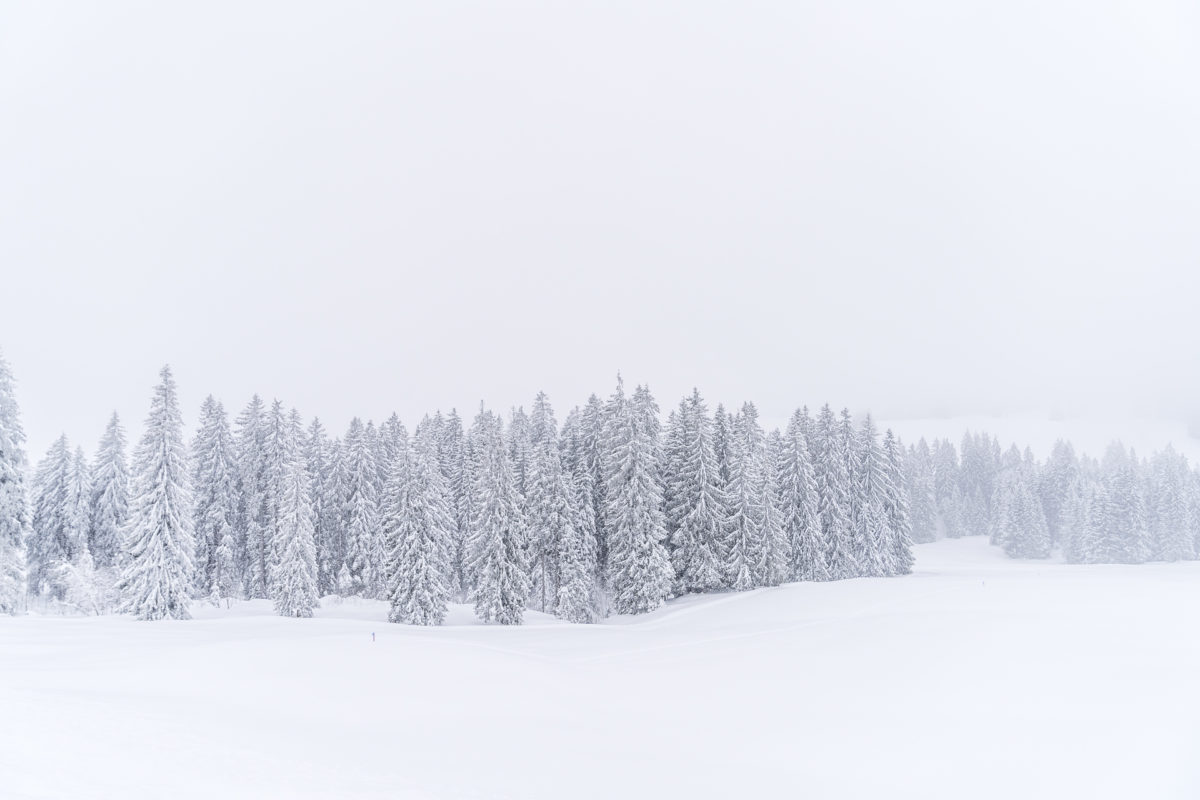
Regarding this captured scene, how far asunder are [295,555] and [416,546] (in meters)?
8.13

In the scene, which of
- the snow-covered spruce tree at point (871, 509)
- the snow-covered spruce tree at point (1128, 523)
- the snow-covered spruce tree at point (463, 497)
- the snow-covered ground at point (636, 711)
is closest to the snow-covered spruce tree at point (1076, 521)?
the snow-covered spruce tree at point (1128, 523)

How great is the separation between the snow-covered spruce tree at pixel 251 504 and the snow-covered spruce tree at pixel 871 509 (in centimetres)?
5286

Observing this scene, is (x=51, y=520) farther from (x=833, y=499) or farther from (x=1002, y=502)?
(x=1002, y=502)

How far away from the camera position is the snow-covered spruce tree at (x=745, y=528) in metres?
47.5

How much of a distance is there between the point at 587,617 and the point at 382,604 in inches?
827

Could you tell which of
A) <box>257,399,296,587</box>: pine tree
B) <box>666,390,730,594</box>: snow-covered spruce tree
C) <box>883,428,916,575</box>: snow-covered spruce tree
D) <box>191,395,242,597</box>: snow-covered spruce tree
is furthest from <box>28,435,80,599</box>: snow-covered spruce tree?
<box>883,428,916,575</box>: snow-covered spruce tree

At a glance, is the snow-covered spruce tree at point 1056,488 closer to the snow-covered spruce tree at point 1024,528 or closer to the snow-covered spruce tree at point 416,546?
the snow-covered spruce tree at point 1024,528

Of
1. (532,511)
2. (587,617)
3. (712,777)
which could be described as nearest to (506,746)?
(712,777)

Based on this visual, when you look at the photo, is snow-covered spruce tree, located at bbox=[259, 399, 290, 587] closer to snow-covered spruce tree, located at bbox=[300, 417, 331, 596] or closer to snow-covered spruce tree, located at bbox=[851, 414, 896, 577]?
snow-covered spruce tree, located at bbox=[300, 417, 331, 596]

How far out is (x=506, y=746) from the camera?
512 inches

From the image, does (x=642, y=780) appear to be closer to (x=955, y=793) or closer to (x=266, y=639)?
(x=955, y=793)

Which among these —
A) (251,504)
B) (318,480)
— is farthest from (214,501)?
(318,480)

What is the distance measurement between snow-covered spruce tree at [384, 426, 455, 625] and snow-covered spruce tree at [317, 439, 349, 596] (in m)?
13.5

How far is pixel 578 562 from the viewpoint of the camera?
4578 centimetres
